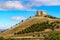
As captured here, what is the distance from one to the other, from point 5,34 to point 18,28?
5.93m

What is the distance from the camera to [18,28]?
114 metres

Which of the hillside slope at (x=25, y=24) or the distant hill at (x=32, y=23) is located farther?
the hillside slope at (x=25, y=24)

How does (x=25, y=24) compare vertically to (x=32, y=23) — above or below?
below

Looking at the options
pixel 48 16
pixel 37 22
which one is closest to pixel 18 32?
pixel 37 22

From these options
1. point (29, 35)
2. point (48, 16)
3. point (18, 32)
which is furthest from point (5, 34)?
point (48, 16)

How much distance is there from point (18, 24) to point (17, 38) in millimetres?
25312

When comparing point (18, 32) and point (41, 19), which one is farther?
point (41, 19)

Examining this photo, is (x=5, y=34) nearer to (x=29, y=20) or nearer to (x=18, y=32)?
(x=18, y=32)

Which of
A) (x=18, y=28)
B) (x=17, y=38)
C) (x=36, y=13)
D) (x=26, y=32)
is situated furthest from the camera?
(x=36, y=13)

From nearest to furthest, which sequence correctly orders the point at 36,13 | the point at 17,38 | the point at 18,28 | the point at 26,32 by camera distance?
the point at 17,38 < the point at 26,32 < the point at 18,28 < the point at 36,13

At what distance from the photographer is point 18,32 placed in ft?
358

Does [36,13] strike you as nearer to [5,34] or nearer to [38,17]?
[38,17]

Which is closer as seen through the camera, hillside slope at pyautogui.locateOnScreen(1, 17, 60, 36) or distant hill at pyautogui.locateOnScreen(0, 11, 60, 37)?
distant hill at pyautogui.locateOnScreen(0, 11, 60, 37)

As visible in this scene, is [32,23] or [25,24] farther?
[32,23]
